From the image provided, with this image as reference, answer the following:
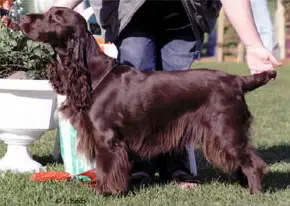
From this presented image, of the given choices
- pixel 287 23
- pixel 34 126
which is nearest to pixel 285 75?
pixel 287 23

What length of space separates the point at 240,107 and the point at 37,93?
5.39ft

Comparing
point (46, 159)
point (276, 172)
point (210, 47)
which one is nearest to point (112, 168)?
point (276, 172)

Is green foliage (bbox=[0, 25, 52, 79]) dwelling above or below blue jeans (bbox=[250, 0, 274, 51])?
above

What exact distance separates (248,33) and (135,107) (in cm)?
87

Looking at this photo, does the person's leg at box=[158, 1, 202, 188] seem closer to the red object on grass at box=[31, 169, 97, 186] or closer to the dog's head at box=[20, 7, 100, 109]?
the red object on grass at box=[31, 169, 97, 186]

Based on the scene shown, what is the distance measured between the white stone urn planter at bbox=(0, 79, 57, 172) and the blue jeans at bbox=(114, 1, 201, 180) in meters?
0.72

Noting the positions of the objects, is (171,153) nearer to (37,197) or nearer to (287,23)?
(37,197)

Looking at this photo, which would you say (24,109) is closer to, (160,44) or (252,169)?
(160,44)

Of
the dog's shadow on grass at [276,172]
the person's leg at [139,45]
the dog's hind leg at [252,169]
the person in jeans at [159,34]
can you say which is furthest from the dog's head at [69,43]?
the dog's shadow on grass at [276,172]

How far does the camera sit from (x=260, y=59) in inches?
156

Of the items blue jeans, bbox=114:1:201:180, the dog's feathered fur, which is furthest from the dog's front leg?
blue jeans, bbox=114:1:201:180

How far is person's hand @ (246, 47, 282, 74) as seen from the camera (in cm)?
392

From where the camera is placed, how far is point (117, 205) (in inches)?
153

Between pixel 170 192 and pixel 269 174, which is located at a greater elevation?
pixel 170 192
